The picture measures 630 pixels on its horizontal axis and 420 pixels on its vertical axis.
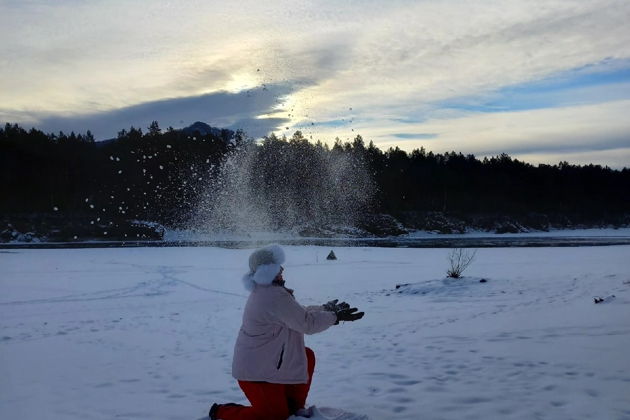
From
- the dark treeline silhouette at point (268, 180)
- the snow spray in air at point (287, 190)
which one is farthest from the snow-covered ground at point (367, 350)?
the dark treeline silhouette at point (268, 180)

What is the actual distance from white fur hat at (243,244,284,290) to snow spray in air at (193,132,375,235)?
170 feet

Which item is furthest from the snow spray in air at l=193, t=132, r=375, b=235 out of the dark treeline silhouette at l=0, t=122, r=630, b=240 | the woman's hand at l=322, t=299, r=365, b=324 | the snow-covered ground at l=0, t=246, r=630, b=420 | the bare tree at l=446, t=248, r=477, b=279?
the woman's hand at l=322, t=299, r=365, b=324

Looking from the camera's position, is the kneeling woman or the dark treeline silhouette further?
the dark treeline silhouette

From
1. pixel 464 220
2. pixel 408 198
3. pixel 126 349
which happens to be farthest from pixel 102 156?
pixel 126 349

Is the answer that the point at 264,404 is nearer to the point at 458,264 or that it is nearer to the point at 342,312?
the point at 342,312

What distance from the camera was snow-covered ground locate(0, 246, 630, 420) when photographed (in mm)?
5203

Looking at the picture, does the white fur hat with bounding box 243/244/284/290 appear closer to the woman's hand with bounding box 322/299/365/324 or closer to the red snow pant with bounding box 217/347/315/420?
the woman's hand with bounding box 322/299/365/324

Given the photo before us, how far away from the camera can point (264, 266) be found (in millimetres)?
4371

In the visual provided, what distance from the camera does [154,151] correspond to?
70.6 metres

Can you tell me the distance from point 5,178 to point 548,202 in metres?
82.6

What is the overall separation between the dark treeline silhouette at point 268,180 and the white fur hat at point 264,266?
178 feet

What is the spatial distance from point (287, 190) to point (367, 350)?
64.6m

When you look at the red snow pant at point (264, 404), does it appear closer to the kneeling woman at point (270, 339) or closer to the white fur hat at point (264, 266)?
the kneeling woman at point (270, 339)

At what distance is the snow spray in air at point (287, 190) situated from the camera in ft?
206
